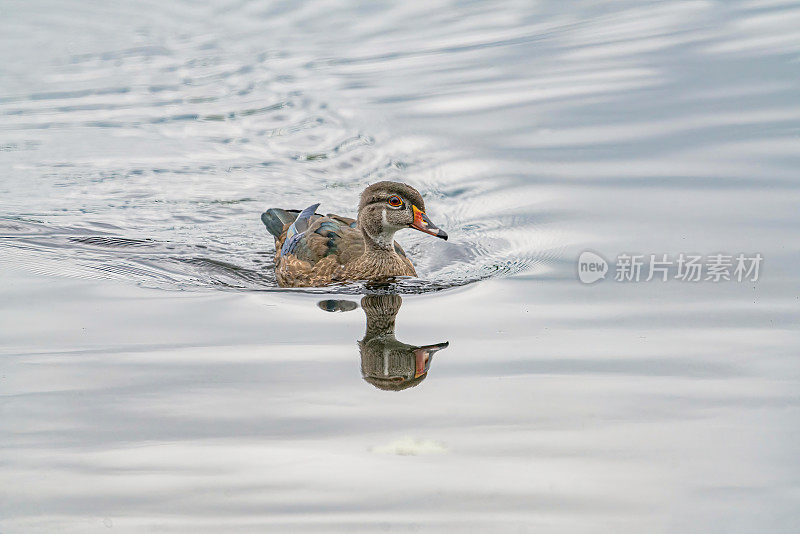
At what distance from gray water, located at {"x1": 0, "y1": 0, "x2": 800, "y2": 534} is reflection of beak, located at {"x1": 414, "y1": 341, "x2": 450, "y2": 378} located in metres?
0.07

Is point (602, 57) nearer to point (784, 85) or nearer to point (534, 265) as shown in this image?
point (784, 85)

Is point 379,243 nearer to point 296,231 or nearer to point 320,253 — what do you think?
point 320,253

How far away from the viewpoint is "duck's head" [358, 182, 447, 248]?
9719 millimetres

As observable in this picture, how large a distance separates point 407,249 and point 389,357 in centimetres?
443

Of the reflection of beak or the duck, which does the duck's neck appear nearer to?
the duck

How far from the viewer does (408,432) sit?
575cm

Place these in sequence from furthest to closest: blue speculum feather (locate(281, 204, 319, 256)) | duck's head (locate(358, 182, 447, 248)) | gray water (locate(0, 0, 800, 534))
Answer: blue speculum feather (locate(281, 204, 319, 256))
duck's head (locate(358, 182, 447, 248))
gray water (locate(0, 0, 800, 534))

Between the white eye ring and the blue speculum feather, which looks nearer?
the white eye ring

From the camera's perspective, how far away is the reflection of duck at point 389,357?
6723 millimetres

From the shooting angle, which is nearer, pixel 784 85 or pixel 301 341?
pixel 301 341

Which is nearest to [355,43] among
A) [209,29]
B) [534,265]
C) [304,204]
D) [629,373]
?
[209,29]

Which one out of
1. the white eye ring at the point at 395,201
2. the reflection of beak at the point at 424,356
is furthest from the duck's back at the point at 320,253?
the reflection of beak at the point at 424,356

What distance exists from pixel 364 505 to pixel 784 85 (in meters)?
10.1

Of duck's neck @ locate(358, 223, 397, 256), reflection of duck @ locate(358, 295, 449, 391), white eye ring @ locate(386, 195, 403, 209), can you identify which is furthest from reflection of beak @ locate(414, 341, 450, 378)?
duck's neck @ locate(358, 223, 397, 256)
